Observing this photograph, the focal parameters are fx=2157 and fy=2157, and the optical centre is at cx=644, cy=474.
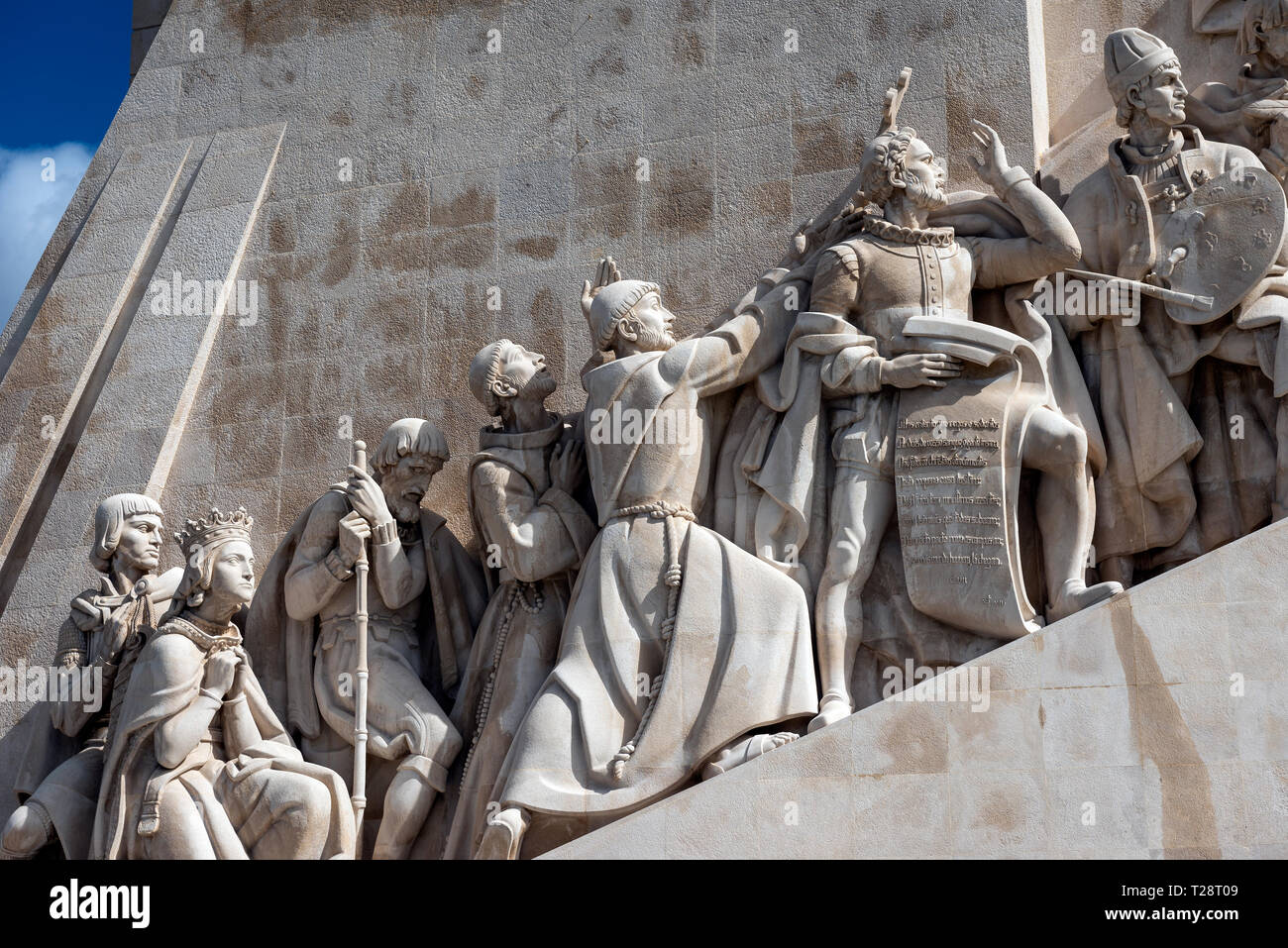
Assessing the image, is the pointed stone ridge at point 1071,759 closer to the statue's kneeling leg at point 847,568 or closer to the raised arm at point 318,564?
the statue's kneeling leg at point 847,568

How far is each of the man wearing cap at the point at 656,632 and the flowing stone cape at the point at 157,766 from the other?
3.21 feet

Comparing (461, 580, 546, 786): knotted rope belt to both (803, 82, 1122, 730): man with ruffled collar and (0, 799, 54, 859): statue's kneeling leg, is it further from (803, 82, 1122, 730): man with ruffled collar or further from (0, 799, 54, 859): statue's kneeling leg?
(0, 799, 54, 859): statue's kneeling leg

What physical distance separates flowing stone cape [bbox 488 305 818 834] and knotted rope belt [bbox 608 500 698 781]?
2 cm

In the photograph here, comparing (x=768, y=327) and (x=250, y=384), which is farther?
(x=250, y=384)

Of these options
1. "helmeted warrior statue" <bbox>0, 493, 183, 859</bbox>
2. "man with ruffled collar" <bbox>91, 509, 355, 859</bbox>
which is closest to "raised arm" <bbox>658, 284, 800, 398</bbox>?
"man with ruffled collar" <bbox>91, 509, 355, 859</bbox>

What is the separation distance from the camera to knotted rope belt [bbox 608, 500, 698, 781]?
10141 mm

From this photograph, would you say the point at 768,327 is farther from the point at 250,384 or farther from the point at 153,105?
the point at 153,105

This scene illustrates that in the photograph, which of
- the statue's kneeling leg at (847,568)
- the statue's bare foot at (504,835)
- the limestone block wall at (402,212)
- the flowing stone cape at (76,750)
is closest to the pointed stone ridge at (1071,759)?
the statue's bare foot at (504,835)

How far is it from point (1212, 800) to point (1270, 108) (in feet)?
12.4

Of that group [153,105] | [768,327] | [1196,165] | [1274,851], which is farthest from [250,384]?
[1274,851]

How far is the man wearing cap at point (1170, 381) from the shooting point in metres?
10.4
